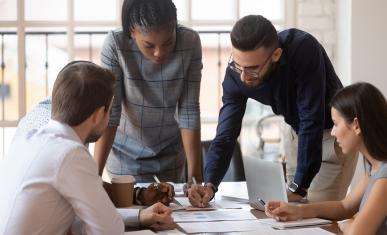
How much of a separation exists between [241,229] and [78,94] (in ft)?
1.93

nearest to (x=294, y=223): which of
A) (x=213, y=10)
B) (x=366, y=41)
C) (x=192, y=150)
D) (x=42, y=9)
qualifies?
(x=192, y=150)

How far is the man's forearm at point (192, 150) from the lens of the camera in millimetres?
2492

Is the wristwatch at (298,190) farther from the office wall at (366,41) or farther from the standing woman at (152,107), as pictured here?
the office wall at (366,41)

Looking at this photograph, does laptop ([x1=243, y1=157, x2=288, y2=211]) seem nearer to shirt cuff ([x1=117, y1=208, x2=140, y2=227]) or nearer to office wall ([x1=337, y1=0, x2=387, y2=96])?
shirt cuff ([x1=117, y1=208, x2=140, y2=227])

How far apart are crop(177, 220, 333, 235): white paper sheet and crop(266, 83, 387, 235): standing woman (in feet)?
0.28

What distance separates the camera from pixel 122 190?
6.98ft

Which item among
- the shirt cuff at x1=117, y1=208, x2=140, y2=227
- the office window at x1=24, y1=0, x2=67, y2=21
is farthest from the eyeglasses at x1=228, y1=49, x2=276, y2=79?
the office window at x1=24, y1=0, x2=67, y2=21

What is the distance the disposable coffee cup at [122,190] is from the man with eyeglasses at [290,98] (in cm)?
21

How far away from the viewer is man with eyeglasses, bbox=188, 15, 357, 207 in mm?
2127

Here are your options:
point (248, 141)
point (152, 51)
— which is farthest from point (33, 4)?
point (152, 51)

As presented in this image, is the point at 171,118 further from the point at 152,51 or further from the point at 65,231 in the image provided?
the point at 65,231

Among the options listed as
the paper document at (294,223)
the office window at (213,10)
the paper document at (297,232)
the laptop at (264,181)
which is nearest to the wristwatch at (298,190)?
the laptop at (264,181)

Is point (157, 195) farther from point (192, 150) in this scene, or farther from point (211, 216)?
point (192, 150)

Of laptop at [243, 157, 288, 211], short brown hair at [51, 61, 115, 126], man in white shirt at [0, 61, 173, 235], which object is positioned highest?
short brown hair at [51, 61, 115, 126]
